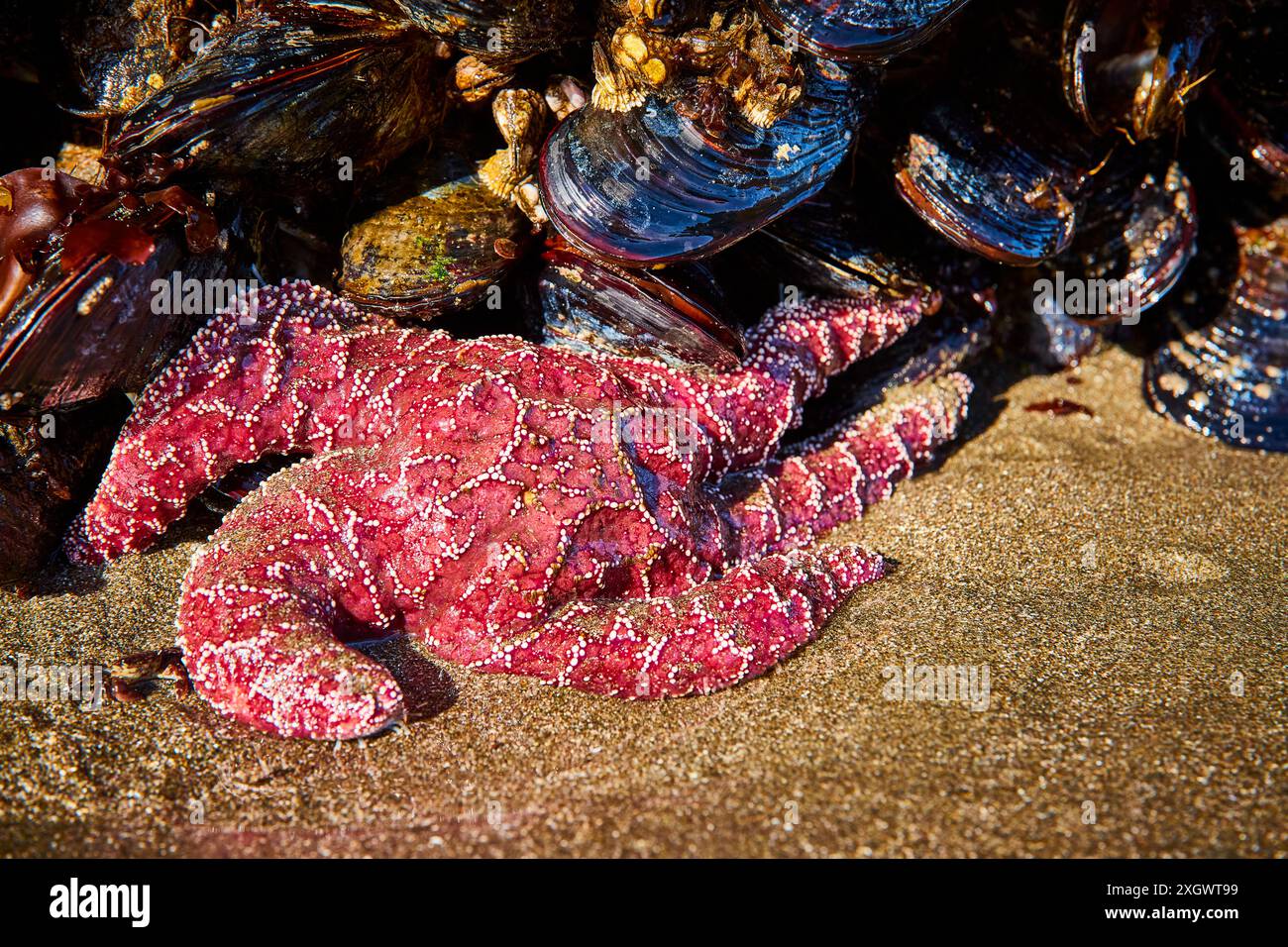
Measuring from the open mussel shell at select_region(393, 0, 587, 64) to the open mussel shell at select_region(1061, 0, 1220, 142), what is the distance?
246 centimetres

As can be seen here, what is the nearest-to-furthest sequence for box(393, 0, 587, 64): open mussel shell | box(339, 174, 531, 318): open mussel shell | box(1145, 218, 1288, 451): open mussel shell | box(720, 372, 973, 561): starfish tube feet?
1. box(393, 0, 587, 64): open mussel shell
2. box(339, 174, 531, 318): open mussel shell
3. box(720, 372, 973, 561): starfish tube feet
4. box(1145, 218, 1288, 451): open mussel shell

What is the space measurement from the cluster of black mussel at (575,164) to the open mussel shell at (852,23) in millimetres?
11

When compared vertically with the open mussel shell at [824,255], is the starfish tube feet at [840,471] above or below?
below

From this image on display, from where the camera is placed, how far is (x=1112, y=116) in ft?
15.3

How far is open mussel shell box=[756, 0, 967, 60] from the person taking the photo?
365 centimetres

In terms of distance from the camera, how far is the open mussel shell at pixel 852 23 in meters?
3.65

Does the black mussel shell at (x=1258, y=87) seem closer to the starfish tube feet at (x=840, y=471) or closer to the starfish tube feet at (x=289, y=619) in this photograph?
the starfish tube feet at (x=840, y=471)

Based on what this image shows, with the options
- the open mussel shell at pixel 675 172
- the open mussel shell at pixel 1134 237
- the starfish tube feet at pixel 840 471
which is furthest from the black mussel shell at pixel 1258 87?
the open mussel shell at pixel 675 172

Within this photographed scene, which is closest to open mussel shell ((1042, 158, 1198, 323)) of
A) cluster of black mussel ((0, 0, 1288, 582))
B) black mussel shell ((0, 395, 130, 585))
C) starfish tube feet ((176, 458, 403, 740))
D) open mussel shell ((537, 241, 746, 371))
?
cluster of black mussel ((0, 0, 1288, 582))

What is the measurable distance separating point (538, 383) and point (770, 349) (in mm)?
1247

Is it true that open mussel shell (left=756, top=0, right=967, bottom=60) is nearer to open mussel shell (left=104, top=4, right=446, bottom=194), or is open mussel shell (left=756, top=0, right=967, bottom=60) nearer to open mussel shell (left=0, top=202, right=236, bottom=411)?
open mussel shell (left=104, top=4, right=446, bottom=194)

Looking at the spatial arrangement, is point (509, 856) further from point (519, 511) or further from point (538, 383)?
point (538, 383)
